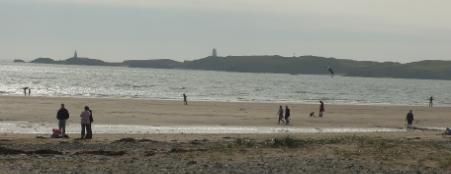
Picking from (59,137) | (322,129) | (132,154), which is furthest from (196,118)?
(132,154)

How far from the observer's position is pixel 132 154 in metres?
17.7

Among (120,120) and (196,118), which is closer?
(120,120)

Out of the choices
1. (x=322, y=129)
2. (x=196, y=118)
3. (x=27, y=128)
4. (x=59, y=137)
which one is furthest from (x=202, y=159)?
(x=196, y=118)

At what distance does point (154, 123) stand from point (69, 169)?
68.4 ft

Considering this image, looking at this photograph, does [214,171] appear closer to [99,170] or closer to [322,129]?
[99,170]

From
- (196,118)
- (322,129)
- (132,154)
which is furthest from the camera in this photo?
(196,118)

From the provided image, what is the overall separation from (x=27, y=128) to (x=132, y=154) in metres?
13.8

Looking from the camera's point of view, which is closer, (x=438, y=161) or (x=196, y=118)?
(x=438, y=161)

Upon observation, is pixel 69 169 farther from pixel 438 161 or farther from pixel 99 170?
pixel 438 161

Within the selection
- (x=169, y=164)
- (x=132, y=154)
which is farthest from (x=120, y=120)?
(x=169, y=164)

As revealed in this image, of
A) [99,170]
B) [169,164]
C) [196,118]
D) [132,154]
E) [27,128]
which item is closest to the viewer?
[99,170]

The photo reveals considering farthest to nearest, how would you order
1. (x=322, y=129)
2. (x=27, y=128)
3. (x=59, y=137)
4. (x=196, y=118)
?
(x=196, y=118), (x=322, y=129), (x=27, y=128), (x=59, y=137)

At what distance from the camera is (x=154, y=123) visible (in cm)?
3522

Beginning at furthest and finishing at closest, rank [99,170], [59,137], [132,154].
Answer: [59,137] < [132,154] < [99,170]
